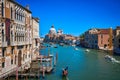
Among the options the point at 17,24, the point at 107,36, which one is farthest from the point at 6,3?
the point at 107,36

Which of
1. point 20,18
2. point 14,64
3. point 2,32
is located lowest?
point 14,64

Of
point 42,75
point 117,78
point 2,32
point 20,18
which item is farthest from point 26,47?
point 117,78

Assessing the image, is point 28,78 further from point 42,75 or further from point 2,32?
point 2,32

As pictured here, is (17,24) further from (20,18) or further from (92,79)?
(92,79)

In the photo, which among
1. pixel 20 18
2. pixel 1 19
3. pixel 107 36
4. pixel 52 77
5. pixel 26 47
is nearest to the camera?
pixel 1 19

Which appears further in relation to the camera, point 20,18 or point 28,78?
point 20,18

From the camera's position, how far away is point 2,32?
70.3 feet

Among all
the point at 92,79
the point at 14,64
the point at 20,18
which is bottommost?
the point at 92,79

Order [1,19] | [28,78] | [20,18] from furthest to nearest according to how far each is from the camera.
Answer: [20,18] → [28,78] → [1,19]

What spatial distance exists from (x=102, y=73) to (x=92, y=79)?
13.0 feet

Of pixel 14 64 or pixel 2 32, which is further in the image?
pixel 14 64

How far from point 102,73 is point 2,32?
44.7 feet

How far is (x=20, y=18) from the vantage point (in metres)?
27.0

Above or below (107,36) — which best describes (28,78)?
below
